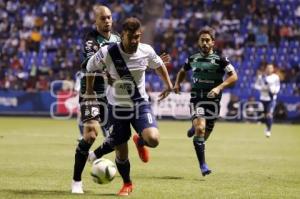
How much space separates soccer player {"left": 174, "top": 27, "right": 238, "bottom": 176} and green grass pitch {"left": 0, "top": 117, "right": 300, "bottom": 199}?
823mm

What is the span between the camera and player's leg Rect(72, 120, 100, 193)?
933 cm

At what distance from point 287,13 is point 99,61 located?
93.9 ft

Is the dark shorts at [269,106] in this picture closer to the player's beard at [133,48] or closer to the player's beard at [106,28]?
the player's beard at [106,28]

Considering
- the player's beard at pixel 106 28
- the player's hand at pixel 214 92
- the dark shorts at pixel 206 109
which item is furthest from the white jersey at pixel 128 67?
the dark shorts at pixel 206 109

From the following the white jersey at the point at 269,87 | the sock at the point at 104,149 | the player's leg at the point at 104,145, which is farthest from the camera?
the white jersey at the point at 269,87

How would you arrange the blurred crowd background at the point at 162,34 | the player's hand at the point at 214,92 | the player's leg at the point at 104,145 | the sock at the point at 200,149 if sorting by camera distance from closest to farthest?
the player's leg at the point at 104,145 → the player's hand at the point at 214,92 → the sock at the point at 200,149 → the blurred crowd background at the point at 162,34

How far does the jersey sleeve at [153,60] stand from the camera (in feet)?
30.3

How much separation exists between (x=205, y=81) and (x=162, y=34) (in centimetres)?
2470

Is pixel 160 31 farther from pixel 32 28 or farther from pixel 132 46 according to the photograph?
pixel 132 46

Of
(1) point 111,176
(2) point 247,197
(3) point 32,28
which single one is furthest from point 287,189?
(3) point 32,28

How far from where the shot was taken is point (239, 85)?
3322 cm

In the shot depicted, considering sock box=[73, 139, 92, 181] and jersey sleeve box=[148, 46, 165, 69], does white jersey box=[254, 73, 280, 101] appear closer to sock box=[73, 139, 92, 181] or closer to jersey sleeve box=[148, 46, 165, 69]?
jersey sleeve box=[148, 46, 165, 69]

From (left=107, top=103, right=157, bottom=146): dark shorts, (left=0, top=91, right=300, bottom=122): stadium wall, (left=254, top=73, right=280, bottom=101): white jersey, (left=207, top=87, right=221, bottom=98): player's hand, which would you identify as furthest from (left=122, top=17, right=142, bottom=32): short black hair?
(left=0, top=91, right=300, bottom=122): stadium wall

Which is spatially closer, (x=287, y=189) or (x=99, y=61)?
(x=99, y=61)
